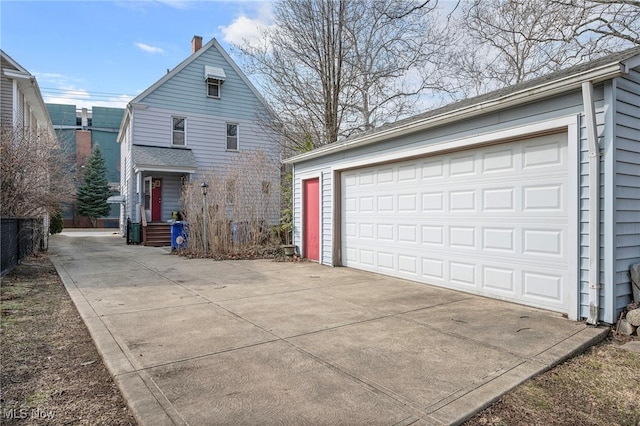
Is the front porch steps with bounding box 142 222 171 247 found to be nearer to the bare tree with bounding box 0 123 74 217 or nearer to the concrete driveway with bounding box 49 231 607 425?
the bare tree with bounding box 0 123 74 217

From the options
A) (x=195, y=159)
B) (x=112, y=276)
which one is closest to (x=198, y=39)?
(x=195, y=159)

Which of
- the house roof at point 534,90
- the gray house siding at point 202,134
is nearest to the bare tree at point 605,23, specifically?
the house roof at point 534,90

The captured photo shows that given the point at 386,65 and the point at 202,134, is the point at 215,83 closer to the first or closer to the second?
the point at 202,134

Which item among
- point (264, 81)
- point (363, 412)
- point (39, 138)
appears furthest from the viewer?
point (264, 81)

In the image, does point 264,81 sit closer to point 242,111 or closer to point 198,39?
point 242,111

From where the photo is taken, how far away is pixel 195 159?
17.8 metres

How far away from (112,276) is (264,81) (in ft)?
32.6

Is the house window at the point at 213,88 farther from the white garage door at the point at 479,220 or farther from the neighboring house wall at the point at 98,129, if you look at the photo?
the neighboring house wall at the point at 98,129

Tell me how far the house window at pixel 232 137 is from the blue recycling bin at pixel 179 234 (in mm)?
7431

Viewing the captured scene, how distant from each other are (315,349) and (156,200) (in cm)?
1610

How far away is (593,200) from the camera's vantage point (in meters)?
4.41

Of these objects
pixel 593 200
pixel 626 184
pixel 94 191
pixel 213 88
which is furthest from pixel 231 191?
pixel 94 191

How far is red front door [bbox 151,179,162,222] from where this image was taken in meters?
17.7

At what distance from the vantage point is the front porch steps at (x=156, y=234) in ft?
50.5
